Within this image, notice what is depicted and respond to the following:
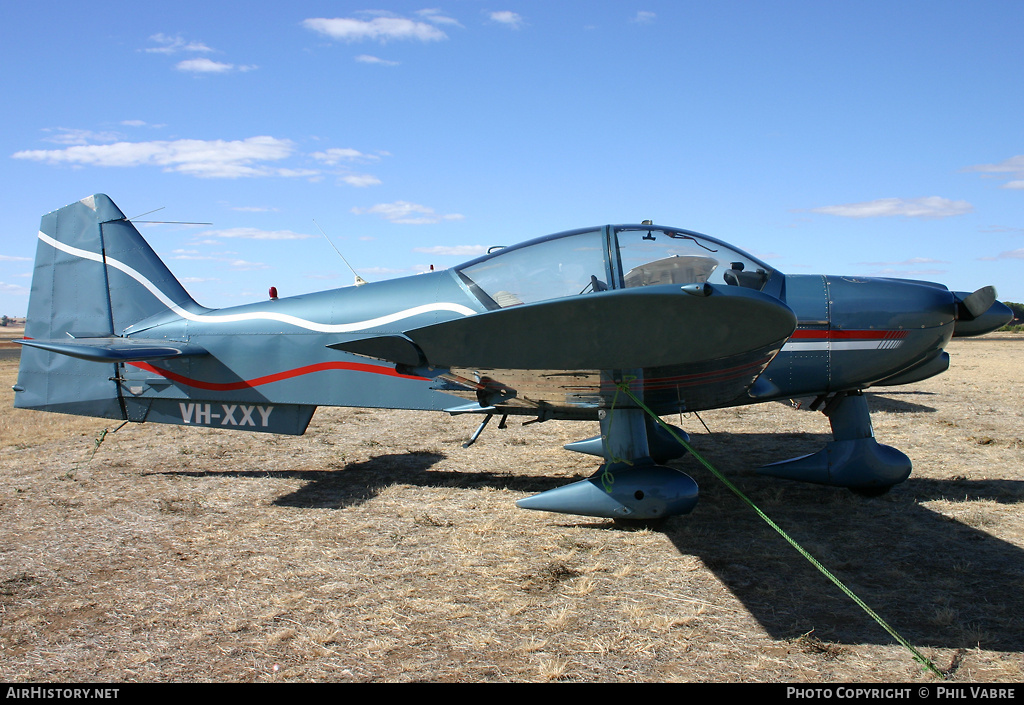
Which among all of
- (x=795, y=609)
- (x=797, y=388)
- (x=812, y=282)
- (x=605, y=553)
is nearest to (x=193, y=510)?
(x=605, y=553)

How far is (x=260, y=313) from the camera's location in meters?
6.15

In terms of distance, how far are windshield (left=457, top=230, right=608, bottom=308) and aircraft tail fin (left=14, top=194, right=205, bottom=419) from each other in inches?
140

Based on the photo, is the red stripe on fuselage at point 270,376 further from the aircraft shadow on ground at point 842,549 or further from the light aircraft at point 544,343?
the aircraft shadow on ground at point 842,549

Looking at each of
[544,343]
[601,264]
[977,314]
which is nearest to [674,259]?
[601,264]

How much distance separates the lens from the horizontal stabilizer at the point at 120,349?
5312mm

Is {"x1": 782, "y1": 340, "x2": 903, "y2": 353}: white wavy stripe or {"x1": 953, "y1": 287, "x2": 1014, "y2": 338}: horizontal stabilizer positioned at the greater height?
{"x1": 953, "y1": 287, "x2": 1014, "y2": 338}: horizontal stabilizer

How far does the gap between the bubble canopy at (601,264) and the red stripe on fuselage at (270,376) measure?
4.55 feet

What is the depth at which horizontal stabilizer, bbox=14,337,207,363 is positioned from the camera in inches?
209

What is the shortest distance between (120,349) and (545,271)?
401 cm

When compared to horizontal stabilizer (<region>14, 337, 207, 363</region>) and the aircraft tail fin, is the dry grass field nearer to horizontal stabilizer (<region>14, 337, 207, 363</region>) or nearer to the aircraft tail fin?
the aircraft tail fin

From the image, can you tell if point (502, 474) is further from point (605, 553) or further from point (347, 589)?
point (347, 589)

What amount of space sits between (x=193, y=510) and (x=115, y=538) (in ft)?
2.27

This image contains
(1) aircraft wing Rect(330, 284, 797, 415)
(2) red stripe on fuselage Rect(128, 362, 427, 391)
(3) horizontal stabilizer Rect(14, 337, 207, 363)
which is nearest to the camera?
(1) aircraft wing Rect(330, 284, 797, 415)

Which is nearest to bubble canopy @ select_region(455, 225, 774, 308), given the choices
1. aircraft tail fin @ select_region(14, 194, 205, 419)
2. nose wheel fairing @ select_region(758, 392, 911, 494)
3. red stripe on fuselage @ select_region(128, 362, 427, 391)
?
red stripe on fuselage @ select_region(128, 362, 427, 391)
